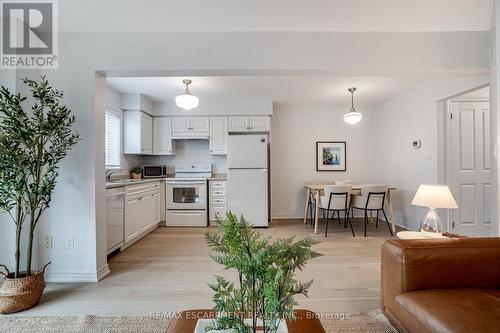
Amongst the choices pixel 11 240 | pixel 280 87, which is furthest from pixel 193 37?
pixel 11 240

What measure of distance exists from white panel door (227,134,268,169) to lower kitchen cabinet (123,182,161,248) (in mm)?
1450

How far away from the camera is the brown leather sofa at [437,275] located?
1288 millimetres

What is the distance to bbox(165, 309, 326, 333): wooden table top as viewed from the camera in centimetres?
102

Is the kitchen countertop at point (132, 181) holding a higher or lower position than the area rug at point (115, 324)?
higher

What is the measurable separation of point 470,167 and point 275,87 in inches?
124

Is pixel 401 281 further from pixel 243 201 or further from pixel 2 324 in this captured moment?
pixel 243 201

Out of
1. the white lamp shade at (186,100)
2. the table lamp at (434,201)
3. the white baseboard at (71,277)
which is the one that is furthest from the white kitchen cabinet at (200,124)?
the table lamp at (434,201)

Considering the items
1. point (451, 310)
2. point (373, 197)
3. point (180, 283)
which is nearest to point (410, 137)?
point (373, 197)

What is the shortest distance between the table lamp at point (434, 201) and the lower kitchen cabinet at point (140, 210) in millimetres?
3406

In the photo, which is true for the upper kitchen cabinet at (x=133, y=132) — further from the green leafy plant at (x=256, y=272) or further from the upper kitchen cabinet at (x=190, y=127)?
the green leafy plant at (x=256, y=272)

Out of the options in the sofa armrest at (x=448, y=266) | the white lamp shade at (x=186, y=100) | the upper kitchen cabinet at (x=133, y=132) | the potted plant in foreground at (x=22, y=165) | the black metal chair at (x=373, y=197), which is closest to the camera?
the sofa armrest at (x=448, y=266)

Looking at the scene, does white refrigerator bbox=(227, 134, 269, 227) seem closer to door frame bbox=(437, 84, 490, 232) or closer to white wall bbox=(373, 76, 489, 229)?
white wall bbox=(373, 76, 489, 229)

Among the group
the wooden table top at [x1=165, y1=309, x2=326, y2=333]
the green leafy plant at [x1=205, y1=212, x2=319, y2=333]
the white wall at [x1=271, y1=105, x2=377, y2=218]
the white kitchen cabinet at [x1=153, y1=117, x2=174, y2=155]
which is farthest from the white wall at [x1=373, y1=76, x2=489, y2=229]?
the white kitchen cabinet at [x1=153, y1=117, x2=174, y2=155]
